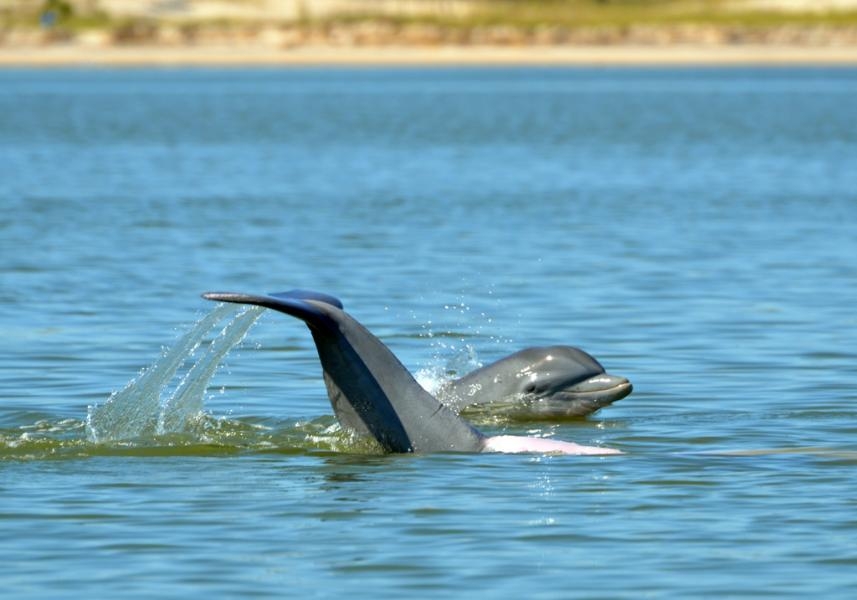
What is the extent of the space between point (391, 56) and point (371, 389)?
14341 centimetres

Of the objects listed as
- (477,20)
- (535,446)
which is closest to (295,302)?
(535,446)

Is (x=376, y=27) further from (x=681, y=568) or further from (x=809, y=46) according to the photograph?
(x=681, y=568)

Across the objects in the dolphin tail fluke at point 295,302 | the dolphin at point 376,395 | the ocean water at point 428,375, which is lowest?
the ocean water at point 428,375

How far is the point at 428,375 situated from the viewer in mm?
17750

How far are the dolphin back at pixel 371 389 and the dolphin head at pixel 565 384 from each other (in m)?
1.89

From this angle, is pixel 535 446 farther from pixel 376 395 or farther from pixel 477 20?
pixel 477 20

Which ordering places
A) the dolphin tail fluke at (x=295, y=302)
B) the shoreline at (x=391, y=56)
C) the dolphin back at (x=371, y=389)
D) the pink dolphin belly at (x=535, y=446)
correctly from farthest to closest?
1. the shoreline at (x=391, y=56)
2. the pink dolphin belly at (x=535, y=446)
3. the dolphin back at (x=371, y=389)
4. the dolphin tail fluke at (x=295, y=302)

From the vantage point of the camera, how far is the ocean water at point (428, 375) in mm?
11914

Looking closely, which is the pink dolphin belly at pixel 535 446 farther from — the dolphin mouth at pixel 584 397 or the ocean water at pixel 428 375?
the dolphin mouth at pixel 584 397

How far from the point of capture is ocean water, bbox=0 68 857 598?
11914 millimetres

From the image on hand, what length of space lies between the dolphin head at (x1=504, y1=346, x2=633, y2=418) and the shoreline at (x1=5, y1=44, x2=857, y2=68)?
133 metres

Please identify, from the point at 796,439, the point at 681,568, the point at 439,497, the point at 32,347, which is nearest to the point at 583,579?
the point at 681,568

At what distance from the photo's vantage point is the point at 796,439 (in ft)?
50.6

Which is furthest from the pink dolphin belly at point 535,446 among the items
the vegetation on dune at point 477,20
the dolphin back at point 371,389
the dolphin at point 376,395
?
the vegetation on dune at point 477,20
